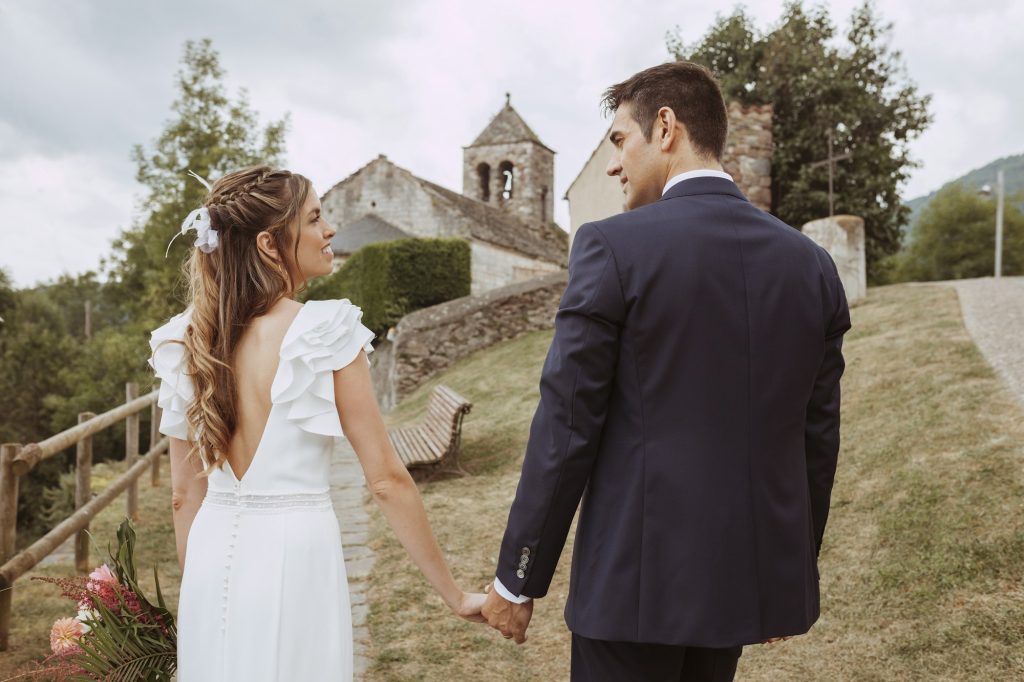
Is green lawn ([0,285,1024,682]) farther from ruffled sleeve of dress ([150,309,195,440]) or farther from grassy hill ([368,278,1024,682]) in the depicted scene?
ruffled sleeve of dress ([150,309,195,440])

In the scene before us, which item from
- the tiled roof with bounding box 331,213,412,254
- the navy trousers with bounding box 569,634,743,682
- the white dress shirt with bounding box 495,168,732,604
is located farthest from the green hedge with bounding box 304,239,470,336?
the navy trousers with bounding box 569,634,743,682

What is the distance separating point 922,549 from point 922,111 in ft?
58.1

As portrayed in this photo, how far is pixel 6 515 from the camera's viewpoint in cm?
436

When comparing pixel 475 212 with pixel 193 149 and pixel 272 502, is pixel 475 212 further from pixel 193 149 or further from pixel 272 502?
pixel 272 502

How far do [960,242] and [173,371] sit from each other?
1686 inches

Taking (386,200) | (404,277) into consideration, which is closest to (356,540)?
(404,277)

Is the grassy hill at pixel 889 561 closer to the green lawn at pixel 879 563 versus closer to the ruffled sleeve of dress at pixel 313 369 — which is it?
the green lawn at pixel 879 563

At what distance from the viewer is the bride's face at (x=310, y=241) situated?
214cm

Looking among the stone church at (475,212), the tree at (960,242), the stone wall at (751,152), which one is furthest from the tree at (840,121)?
the tree at (960,242)

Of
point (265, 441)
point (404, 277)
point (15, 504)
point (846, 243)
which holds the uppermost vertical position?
point (846, 243)

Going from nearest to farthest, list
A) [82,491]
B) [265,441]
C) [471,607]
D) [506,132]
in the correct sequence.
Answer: [265,441]
[471,607]
[82,491]
[506,132]

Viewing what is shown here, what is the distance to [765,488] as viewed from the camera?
1915mm

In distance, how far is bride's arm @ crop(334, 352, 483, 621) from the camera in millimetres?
2000

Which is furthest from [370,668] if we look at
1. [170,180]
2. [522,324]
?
[170,180]
